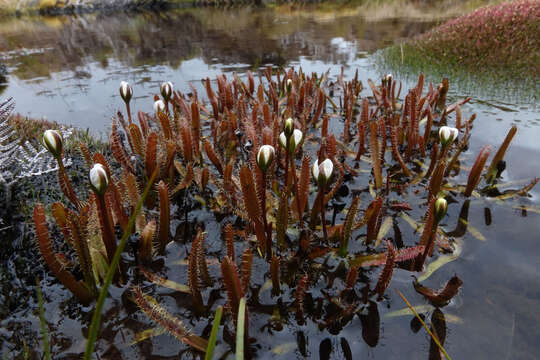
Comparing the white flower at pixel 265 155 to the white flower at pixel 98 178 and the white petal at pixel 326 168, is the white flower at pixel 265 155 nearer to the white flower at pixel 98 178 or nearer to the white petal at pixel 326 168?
the white petal at pixel 326 168

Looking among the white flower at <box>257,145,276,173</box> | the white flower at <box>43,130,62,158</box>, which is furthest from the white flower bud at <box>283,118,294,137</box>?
the white flower at <box>43,130,62,158</box>

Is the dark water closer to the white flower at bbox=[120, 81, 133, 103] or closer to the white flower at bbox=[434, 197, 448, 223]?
the white flower at bbox=[434, 197, 448, 223]

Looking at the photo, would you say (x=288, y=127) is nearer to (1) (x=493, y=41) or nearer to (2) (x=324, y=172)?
(2) (x=324, y=172)

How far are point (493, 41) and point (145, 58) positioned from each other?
10.1m

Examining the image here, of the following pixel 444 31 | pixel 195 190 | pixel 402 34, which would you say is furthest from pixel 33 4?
pixel 195 190

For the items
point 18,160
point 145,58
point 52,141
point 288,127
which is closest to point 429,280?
point 288,127

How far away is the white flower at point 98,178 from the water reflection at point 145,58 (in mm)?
4143

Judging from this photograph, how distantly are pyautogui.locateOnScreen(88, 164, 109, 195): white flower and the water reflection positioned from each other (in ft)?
13.6

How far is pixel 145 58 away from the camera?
437 inches

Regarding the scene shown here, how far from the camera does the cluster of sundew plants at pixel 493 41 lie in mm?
7281

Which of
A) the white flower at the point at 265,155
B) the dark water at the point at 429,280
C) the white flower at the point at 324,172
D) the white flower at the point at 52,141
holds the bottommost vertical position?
the dark water at the point at 429,280

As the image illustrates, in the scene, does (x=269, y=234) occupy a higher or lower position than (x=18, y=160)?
lower

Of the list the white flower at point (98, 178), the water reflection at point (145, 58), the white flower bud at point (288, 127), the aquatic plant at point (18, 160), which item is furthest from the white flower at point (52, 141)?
the water reflection at point (145, 58)

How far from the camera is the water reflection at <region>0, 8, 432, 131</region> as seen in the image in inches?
268
